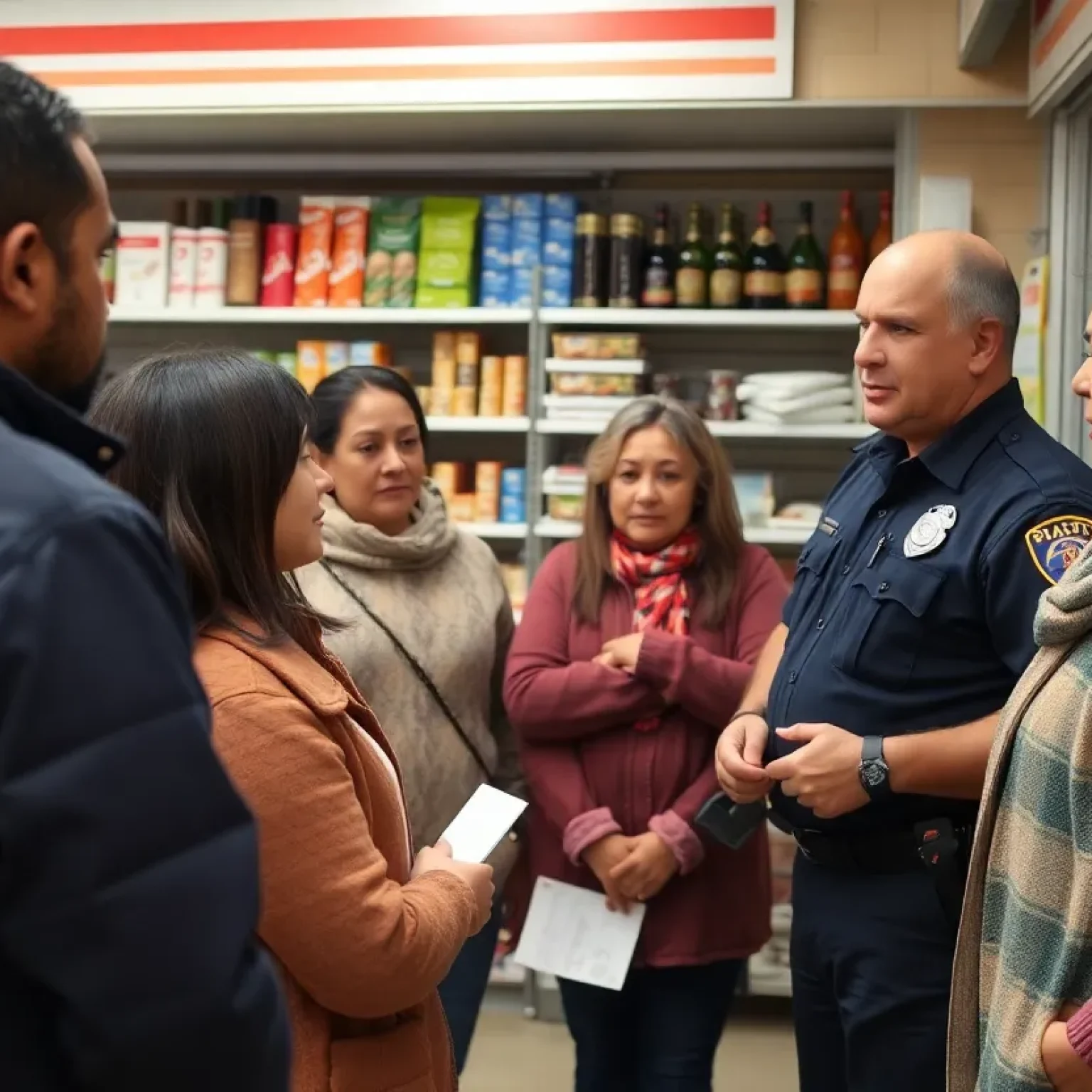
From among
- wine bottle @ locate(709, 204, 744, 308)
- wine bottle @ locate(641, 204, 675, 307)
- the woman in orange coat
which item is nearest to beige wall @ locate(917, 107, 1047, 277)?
wine bottle @ locate(709, 204, 744, 308)

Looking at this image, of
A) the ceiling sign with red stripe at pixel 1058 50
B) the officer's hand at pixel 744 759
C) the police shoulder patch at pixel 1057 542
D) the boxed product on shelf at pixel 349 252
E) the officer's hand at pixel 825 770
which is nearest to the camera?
the police shoulder patch at pixel 1057 542

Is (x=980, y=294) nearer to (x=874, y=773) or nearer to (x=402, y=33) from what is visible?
(x=874, y=773)

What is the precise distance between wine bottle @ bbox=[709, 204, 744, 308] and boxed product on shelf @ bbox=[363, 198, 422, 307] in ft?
3.10

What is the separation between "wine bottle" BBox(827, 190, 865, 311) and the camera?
4098 millimetres

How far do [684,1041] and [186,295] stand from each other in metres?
2.91

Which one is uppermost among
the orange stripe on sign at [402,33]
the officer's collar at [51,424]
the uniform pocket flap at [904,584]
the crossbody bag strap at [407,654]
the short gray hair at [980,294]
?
the orange stripe on sign at [402,33]

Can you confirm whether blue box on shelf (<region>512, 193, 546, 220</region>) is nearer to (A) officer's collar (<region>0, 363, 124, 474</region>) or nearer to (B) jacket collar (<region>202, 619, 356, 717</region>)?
(B) jacket collar (<region>202, 619, 356, 717</region>)

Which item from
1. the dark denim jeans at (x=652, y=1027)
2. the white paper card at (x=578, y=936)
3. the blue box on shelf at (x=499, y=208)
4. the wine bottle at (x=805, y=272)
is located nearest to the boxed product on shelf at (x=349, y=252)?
the blue box on shelf at (x=499, y=208)

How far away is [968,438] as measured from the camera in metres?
2.06

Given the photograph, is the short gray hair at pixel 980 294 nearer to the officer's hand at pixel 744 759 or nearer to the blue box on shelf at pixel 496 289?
the officer's hand at pixel 744 759

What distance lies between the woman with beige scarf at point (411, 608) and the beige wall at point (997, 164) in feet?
6.20

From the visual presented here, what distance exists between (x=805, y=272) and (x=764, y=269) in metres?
0.15

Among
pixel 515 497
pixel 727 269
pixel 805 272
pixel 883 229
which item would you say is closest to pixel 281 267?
pixel 515 497

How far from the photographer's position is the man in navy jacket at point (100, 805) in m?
0.78
